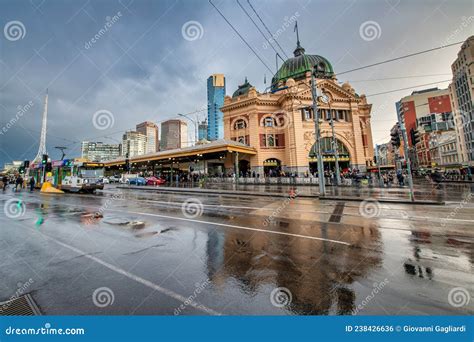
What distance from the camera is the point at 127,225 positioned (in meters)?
7.25

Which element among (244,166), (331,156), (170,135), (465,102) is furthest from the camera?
(170,135)

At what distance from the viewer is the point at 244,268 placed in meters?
3.83

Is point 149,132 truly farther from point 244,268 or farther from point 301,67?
point 244,268

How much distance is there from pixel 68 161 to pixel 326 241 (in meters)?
26.7

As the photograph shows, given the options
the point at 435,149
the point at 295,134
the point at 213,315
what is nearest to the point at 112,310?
the point at 213,315

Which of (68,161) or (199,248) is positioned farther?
(68,161)

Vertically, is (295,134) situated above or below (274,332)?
above

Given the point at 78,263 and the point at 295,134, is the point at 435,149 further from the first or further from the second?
the point at 78,263

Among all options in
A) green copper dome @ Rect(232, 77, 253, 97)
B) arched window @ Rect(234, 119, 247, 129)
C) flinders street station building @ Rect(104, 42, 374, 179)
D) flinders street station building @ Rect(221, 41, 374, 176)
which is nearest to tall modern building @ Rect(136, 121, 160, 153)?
green copper dome @ Rect(232, 77, 253, 97)

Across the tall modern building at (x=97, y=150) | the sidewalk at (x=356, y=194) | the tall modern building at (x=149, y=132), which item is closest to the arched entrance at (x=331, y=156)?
the sidewalk at (x=356, y=194)

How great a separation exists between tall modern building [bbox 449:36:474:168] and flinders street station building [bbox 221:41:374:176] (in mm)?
38129

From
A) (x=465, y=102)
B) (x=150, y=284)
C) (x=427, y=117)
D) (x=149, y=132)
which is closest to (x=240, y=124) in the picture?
Answer: (x=150, y=284)

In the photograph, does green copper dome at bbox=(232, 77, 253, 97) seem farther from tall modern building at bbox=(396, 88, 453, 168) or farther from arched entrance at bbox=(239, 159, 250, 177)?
tall modern building at bbox=(396, 88, 453, 168)

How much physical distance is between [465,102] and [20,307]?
90379mm
